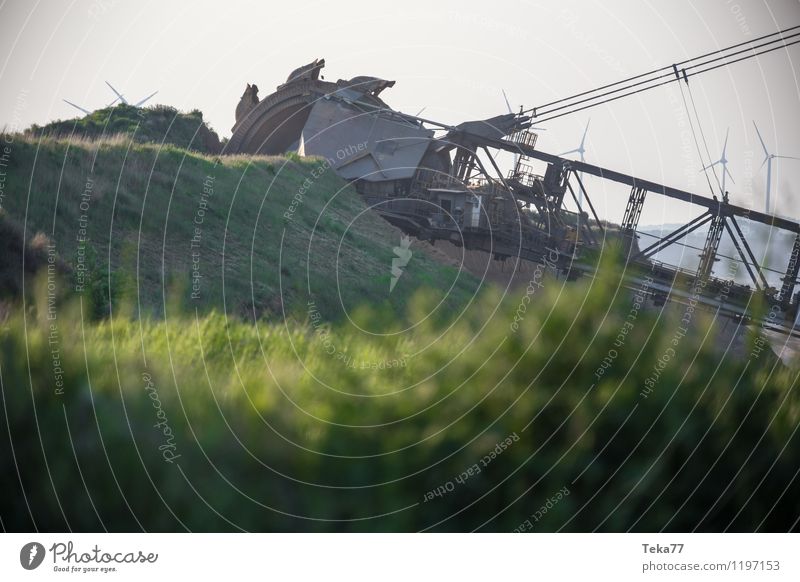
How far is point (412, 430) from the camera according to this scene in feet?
18.7

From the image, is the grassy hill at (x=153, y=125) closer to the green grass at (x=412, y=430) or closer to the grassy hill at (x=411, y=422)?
the grassy hill at (x=411, y=422)

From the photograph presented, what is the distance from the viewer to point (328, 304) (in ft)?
69.9

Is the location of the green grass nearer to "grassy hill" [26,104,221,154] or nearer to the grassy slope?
the grassy slope

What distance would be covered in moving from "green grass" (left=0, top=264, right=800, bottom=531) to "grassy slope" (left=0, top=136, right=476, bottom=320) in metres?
7.90

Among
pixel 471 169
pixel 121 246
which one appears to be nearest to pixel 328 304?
pixel 121 246

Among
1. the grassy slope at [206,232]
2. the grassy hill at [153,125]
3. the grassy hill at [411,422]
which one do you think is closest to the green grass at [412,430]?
the grassy hill at [411,422]

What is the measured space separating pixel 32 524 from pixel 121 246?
45.7 ft

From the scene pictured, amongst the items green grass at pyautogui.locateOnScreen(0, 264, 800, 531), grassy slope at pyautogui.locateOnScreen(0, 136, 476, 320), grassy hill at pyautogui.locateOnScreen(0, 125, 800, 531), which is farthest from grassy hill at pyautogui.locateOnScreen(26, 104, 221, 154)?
green grass at pyautogui.locateOnScreen(0, 264, 800, 531)

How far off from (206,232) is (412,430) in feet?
62.2

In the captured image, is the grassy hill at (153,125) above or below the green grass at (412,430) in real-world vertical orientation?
above

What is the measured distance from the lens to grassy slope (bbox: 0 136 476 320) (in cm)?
1728

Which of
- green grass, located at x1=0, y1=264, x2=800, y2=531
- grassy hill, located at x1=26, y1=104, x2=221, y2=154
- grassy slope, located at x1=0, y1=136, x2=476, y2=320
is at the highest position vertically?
grassy hill, located at x1=26, y1=104, x2=221, y2=154

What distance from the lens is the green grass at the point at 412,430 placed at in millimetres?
5449

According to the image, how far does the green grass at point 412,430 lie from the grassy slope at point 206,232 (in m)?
7.90
